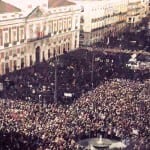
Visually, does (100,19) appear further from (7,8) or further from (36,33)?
(7,8)

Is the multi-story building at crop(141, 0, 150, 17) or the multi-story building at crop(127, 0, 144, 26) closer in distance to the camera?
the multi-story building at crop(127, 0, 144, 26)

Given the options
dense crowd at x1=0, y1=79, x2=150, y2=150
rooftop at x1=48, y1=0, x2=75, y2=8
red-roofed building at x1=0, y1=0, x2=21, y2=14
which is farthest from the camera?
rooftop at x1=48, y1=0, x2=75, y2=8

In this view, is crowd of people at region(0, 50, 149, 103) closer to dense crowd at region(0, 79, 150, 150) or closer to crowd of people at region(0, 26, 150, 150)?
crowd of people at region(0, 26, 150, 150)

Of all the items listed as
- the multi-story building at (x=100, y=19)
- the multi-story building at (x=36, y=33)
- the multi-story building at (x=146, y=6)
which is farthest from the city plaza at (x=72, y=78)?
the multi-story building at (x=146, y=6)

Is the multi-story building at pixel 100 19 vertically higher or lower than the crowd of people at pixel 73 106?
lower

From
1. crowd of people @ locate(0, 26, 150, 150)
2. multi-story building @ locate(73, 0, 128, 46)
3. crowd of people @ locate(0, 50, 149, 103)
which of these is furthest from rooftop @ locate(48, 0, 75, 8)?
crowd of people @ locate(0, 26, 150, 150)

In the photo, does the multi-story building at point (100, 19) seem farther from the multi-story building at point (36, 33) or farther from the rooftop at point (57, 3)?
the rooftop at point (57, 3)
